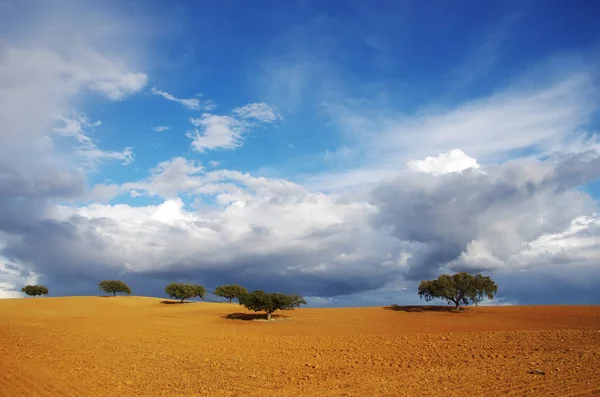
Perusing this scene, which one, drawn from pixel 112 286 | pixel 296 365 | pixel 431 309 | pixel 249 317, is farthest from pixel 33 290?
pixel 296 365

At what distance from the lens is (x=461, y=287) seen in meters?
63.6

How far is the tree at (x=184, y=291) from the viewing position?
7719 cm

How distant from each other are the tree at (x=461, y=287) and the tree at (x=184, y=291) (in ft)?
129

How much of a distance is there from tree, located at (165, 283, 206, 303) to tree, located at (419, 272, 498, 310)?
39.2 m

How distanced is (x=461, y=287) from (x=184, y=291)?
45.8 meters

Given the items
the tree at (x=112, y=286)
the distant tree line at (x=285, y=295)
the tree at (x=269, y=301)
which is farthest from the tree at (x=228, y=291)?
the tree at (x=269, y=301)

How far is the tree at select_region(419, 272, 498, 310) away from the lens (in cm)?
6269

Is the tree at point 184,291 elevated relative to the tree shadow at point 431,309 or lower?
elevated

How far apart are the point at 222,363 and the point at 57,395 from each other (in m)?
7.90

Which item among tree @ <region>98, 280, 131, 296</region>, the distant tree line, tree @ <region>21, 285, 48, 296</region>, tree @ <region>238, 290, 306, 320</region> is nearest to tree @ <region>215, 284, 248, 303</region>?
the distant tree line

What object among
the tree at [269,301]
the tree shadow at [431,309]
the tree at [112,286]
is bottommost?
the tree shadow at [431,309]

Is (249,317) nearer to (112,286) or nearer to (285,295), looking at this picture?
(285,295)

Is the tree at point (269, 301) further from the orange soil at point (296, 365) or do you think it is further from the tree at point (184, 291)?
the tree at point (184, 291)

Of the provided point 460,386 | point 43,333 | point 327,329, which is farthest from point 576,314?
point 43,333
